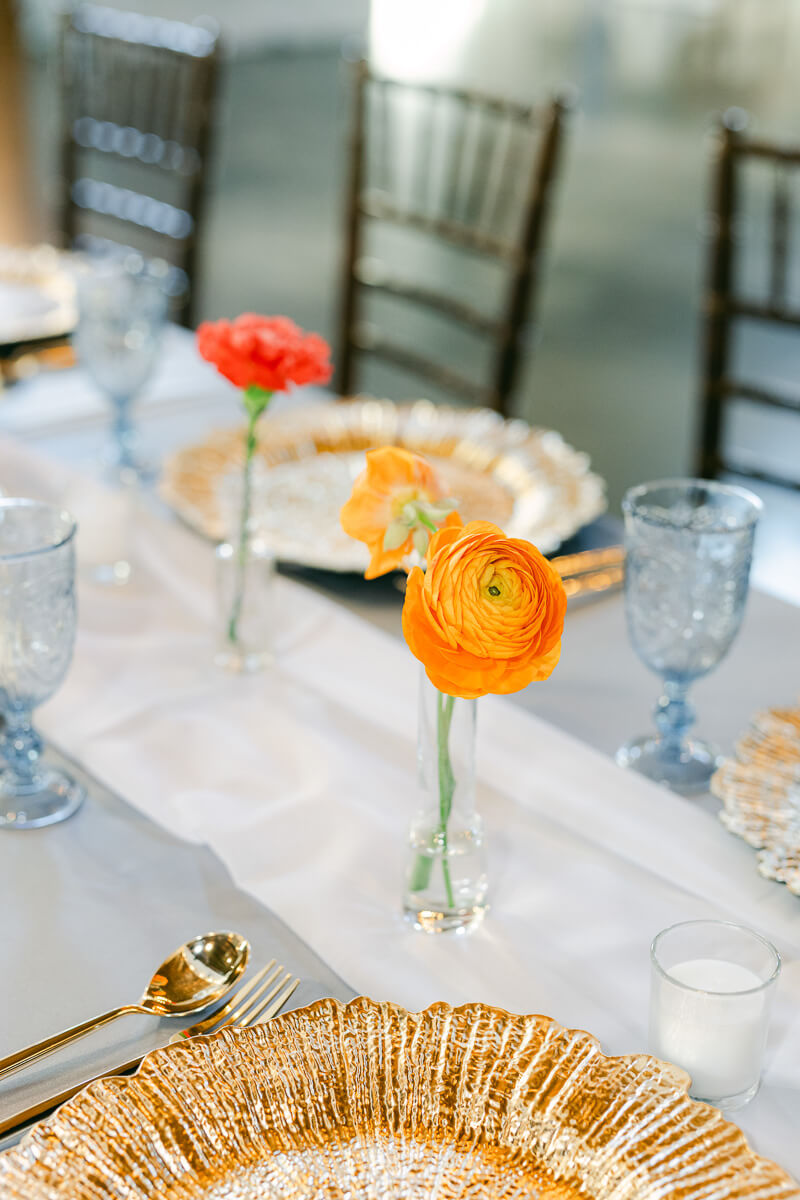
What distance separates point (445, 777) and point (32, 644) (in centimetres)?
27

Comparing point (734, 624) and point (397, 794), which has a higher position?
point (734, 624)

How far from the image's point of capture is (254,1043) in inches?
22.4

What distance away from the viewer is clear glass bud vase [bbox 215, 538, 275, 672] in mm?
967

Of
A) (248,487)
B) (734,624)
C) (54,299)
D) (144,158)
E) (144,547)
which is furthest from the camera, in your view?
(144,158)

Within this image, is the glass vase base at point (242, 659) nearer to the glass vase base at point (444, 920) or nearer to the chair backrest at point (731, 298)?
the glass vase base at point (444, 920)

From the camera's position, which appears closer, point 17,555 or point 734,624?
point 17,555

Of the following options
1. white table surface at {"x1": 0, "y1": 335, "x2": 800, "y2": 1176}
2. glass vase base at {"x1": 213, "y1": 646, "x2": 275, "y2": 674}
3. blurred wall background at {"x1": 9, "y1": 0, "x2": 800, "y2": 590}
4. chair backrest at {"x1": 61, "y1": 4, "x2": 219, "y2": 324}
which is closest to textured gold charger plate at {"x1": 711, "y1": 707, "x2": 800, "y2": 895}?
white table surface at {"x1": 0, "y1": 335, "x2": 800, "y2": 1176}

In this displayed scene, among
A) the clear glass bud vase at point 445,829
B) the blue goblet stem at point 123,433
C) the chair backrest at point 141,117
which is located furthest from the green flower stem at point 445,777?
the chair backrest at point 141,117

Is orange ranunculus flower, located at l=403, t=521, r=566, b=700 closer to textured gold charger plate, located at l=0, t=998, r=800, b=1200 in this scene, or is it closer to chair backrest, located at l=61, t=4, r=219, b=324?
textured gold charger plate, located at l=0, t=998, r=800, b=1200

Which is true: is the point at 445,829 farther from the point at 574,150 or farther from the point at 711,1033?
the point at 574,150

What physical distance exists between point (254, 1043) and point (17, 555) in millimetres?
318

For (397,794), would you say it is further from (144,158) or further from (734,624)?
(144,158)

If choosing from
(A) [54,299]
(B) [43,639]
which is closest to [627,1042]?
(B) [43,639]

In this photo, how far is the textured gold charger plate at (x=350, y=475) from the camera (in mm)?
1108
